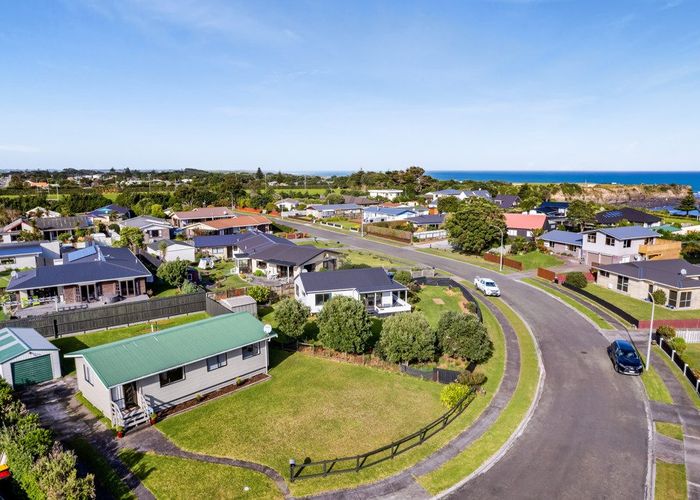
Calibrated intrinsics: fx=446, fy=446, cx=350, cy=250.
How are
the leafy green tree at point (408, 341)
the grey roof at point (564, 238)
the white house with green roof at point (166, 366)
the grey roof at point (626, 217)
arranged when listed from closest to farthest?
the white house with green roof at point (166, 366), the leafy green tree at point (408, 341), the grey roof at point (564, 238), the grey roof at point (626, 217)

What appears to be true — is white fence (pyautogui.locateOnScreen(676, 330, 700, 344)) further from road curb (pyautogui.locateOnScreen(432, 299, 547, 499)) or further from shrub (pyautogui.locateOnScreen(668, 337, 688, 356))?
road curb (pyautogui.locateOnScreen(432, 299, 547, 499))

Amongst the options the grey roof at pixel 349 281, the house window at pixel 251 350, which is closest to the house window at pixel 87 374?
the house window at pixel 251 350

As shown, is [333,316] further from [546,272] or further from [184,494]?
[546,272]

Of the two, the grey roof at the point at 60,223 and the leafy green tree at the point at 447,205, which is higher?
the leafy green tree at the point at 447,205

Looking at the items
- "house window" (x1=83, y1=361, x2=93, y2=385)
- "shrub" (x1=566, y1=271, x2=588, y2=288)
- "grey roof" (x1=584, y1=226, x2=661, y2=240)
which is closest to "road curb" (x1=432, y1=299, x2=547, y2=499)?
"house window" (x1=83, y1=361, x2=93, y2=385)

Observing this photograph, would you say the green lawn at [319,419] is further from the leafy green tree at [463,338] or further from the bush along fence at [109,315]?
the bush along fence at [109,315]

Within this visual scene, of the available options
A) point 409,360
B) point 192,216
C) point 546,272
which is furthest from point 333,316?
point 192,216
